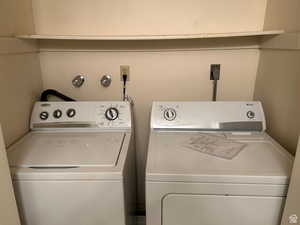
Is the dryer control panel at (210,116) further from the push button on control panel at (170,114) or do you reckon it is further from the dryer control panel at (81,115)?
the dryer control panel at (81,115)

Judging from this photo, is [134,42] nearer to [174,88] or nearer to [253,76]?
[174,88]

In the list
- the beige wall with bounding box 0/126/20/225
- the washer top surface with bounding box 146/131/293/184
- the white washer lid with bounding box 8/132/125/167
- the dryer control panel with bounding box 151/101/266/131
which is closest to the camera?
the beige wall with bounding box 0/126/20/225

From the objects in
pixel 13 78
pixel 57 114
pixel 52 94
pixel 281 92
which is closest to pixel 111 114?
pixel 57 114

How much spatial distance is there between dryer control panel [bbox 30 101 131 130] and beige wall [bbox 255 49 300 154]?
89cm

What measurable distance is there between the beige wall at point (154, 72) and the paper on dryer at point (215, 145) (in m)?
0.48

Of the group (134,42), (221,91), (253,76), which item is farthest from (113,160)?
(253,76)

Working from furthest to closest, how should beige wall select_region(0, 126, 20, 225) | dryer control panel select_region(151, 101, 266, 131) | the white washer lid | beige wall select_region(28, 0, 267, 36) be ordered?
beige wall select_region(28, 0, 267, 36)
dryer control panel select_region(151, 101, 266, 131)
the white washer lid
beige wall select_region(0, 126, 20, 225)

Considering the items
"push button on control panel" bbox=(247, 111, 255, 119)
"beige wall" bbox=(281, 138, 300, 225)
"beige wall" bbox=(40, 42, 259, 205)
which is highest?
"beige wall" bbox=(40, 42, 259, 205)

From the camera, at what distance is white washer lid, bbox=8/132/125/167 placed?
1.09m

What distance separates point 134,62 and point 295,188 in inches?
48.0

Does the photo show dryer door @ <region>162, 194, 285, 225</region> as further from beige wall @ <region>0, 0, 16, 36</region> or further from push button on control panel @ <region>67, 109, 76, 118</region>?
beige wall @ <region>0, 0, 16, 36</region>

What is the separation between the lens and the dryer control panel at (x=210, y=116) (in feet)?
4.79

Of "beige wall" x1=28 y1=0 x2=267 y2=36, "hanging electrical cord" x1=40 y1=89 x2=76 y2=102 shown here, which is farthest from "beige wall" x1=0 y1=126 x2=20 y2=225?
"beige wall" x1=28 y1=0 x2=267 y2=36

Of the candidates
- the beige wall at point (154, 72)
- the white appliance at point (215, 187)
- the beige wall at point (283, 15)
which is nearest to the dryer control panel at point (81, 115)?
the beige wall at point (154, 72)
